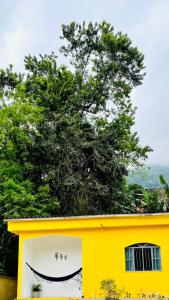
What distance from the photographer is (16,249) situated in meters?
17.3

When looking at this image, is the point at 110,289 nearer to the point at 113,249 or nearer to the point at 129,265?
the point at 129,265

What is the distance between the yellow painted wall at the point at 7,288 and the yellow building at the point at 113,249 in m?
1.05

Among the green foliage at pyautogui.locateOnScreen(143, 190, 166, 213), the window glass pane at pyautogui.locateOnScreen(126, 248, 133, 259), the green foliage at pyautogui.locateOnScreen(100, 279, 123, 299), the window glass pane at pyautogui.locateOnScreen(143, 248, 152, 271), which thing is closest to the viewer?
the green foliage at pyautogui.locateOnScreen(100, 279, 123, 299)

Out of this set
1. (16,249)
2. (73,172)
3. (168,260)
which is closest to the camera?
(168,260)

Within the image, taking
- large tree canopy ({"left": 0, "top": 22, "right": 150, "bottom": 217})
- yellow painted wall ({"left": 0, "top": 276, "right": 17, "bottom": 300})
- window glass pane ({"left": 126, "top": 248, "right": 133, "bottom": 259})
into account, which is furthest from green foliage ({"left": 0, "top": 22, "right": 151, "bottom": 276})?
window glass pane ({"left": 126, "top": 248, "right": 133, "bottom": 259})

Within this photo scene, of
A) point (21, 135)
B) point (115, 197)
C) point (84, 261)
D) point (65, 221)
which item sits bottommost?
point (84, 261)

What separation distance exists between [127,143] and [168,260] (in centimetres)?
782

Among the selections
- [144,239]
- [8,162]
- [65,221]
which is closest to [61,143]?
[8,162]

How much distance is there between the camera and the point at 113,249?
13.2 meters

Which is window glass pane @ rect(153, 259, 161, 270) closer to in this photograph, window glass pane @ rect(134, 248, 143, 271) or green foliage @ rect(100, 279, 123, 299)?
window glass pane @ rect(134, 248, 143, 271)

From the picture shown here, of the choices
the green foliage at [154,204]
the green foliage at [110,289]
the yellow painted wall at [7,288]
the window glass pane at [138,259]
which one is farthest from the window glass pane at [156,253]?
the yellow painted wall at [7,288]

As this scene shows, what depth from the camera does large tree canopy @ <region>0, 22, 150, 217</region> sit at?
705 inches

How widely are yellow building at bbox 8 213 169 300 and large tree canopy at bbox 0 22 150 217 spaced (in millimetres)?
2603

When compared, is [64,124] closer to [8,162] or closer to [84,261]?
[8,162]
